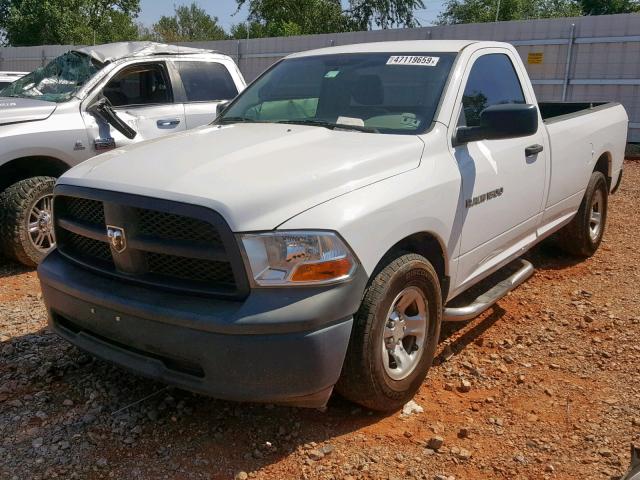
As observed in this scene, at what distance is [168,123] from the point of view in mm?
6457

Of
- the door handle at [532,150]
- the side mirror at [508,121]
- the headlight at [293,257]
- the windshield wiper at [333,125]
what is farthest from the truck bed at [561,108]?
the headlight at [293,257]

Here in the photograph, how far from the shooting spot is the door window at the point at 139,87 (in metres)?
6.24

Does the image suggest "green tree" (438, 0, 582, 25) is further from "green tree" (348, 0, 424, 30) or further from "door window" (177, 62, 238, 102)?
"door window" (177, 62, 238, 102)

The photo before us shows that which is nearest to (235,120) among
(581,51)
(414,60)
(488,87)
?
(414,60)

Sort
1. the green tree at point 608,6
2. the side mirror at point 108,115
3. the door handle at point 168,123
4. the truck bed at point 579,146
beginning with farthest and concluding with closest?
the green tree at point 608,6
the door handle at point 168,123
the side mirror at point 108,115
the truck bed at point 579,146

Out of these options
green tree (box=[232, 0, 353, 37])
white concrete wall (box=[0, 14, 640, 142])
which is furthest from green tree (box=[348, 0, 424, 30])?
white concrete wall (box=[0, 14, 640, 142])

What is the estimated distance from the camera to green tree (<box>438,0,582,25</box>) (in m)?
31.1

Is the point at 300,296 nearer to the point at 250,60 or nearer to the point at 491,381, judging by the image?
the point at 491,381

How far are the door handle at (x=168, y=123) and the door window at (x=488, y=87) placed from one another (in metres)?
3.42

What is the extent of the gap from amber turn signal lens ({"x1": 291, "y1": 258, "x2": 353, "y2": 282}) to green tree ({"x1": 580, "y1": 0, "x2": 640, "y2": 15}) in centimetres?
3780

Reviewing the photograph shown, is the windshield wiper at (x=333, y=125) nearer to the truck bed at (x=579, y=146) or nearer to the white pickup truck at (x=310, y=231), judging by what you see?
the white pickup truck at (x=310, y=231)

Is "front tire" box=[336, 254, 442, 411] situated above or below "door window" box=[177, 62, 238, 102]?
below

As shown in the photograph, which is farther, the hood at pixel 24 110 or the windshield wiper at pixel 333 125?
the hood at pixel 24 110

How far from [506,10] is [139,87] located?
28643 mm
